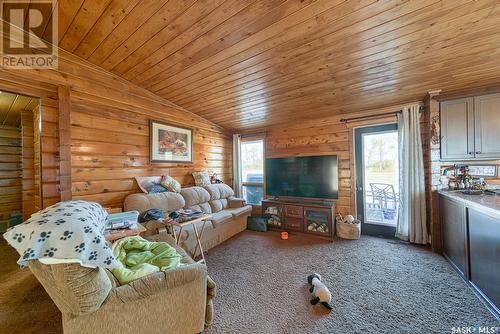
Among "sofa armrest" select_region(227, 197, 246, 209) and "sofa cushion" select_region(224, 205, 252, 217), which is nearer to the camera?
"sofa cushion" select_region(224, 205, 252, 217)

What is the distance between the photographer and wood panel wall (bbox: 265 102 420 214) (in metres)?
3.50

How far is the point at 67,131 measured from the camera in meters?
2.24

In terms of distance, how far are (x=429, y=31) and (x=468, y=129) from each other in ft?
5.84

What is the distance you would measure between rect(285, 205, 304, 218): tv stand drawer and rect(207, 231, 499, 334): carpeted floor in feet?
2.29

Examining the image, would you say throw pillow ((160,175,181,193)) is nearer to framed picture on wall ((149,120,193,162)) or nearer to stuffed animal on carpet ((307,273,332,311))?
framed picture on wall ((149,120,193,162))

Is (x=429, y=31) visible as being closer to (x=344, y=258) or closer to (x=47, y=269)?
(x=344, y=258)

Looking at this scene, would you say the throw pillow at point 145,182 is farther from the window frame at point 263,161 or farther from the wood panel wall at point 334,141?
the wood panel wall at point 334,141

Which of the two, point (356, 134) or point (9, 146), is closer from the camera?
point (356, 134)

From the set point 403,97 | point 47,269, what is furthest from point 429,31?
point 47,269

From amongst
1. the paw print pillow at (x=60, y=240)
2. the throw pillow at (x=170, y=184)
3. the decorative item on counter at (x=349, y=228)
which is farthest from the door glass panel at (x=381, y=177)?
the paw print pillow at (x=60, y=240)

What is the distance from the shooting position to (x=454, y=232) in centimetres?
226

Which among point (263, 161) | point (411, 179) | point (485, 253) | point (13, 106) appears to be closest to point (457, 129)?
point (411, 179)

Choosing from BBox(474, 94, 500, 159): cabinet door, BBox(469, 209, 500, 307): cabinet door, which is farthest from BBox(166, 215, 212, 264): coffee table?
BBox(474, 94, 500, 159): cabinet door

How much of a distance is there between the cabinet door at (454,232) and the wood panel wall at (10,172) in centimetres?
718
